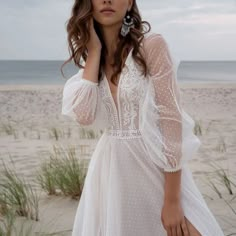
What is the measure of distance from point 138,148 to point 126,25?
1.61 feet

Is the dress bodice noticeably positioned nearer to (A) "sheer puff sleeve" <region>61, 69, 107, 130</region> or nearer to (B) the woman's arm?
(A) "sheer puff sleeve" <region>61, 69, 107, 130</region>

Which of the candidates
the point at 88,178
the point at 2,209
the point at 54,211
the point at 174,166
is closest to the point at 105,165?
the point at 88,178

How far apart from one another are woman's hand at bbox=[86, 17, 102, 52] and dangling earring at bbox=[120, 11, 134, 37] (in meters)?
0.10

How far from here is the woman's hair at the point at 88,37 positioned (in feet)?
6.46

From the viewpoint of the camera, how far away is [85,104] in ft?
6.56

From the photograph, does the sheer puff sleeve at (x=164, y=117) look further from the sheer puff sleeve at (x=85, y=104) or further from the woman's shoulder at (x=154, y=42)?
the sheer puff sleeve at (x=85, y=104)

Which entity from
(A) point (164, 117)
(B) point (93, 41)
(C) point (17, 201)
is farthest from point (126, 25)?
(C) point (17, 201)

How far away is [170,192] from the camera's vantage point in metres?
1.87

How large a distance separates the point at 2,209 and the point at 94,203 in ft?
7.59

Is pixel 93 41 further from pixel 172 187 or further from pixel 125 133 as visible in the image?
pixel 172 187

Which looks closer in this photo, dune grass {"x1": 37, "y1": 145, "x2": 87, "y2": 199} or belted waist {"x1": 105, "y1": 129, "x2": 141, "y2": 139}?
belted waist {"x1": 105, "y1": 129, "x2": 141, "y2": 139}

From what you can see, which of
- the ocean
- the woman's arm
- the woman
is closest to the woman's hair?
the woman

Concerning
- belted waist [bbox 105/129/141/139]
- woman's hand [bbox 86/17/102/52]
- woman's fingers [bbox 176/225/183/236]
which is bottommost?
woman's fingers [bbox 176/225/183/236]

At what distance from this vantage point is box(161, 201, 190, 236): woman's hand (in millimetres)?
1872
